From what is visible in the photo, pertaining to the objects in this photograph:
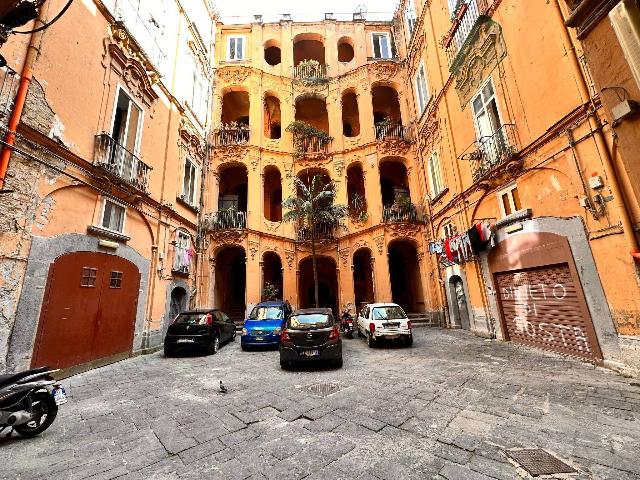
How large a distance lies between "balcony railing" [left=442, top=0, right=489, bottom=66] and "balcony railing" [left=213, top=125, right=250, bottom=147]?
1189 centimetres

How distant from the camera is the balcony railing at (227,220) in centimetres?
1656

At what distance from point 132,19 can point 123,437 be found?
13902mm

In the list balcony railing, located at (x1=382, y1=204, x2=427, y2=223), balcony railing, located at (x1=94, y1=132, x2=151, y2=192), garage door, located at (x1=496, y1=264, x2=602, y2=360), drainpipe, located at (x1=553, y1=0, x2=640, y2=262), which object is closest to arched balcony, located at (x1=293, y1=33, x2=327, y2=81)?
balcony railing, located at (x1=382, y1=204, x2=427, y2=223)

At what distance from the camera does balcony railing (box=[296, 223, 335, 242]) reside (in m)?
18.4

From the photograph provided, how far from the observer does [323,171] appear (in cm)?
1973

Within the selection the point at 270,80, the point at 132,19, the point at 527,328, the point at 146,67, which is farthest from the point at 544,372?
the point at 270,80

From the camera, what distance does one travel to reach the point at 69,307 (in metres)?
7.71

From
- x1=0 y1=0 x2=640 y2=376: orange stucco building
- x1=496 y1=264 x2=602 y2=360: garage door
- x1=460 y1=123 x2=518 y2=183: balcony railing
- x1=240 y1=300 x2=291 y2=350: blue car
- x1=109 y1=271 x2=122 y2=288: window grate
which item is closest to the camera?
x1=0 y1=0 x2=640 y2=376: orange stucco building

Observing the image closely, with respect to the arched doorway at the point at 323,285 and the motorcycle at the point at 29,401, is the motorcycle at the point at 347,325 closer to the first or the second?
the arched doorway at the point at 323,285

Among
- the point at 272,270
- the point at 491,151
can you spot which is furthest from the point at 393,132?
the point at 272,270

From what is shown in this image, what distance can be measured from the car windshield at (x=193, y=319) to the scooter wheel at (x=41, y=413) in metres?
5.84

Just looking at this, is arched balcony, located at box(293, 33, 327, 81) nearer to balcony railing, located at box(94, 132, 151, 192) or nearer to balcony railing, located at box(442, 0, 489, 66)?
balcony railing, located at box(442, 0, 489, 66)

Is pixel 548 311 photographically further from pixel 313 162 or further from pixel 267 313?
pixel 313 162

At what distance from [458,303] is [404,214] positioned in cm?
591
